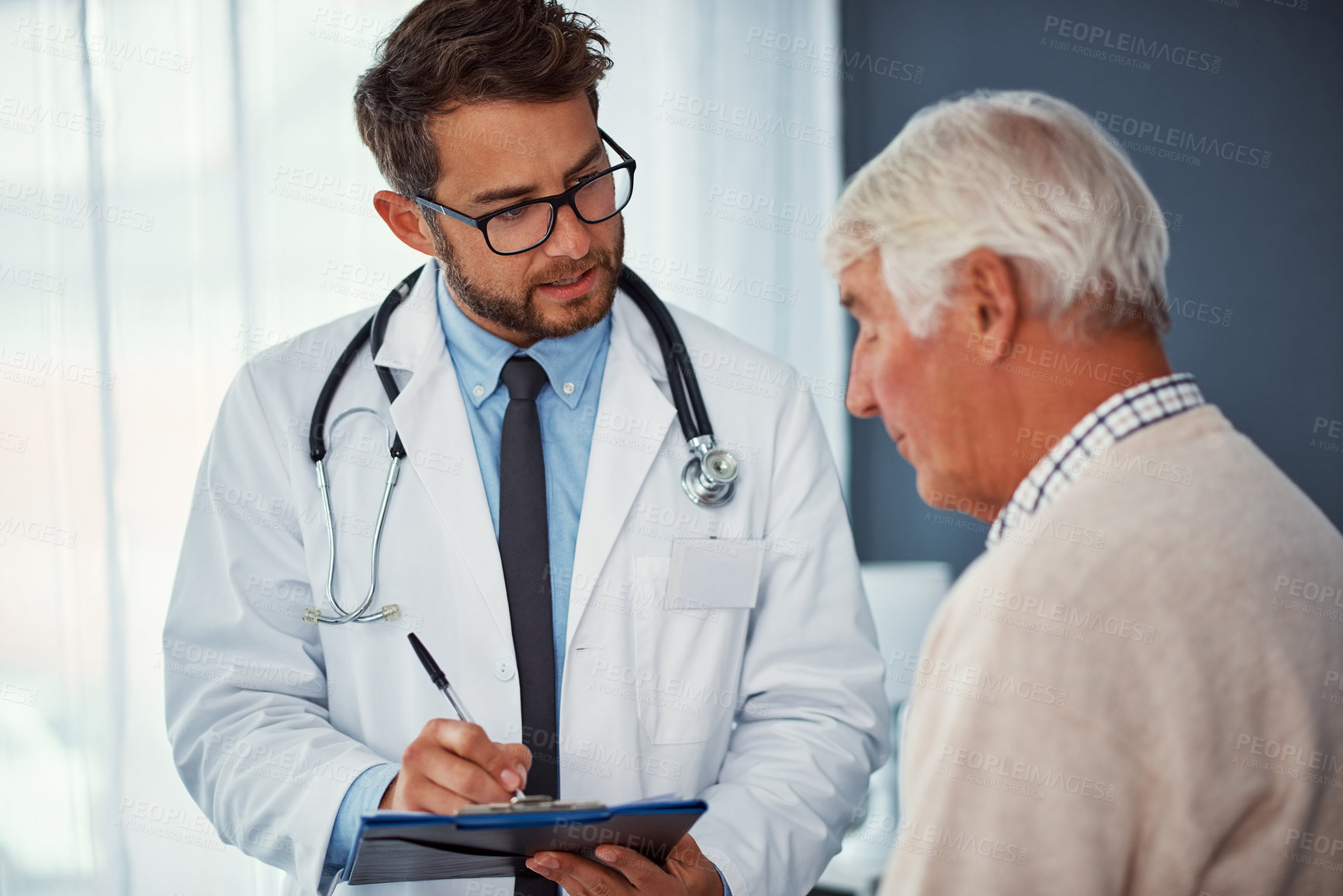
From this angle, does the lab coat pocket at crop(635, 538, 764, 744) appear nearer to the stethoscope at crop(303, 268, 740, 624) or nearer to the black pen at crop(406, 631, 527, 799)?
the stethoscope at crop(303, 268, 740, 624)

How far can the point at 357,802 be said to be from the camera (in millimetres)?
1291

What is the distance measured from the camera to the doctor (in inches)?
54.5

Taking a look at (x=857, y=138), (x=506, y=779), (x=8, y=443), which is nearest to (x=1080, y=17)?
(x=857, y=138)

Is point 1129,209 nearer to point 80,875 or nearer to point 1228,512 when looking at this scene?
point 1228,512

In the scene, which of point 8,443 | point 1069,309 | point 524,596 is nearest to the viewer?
point 1069,309

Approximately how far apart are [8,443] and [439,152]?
113 centimetres

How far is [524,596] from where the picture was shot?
4.61ft
